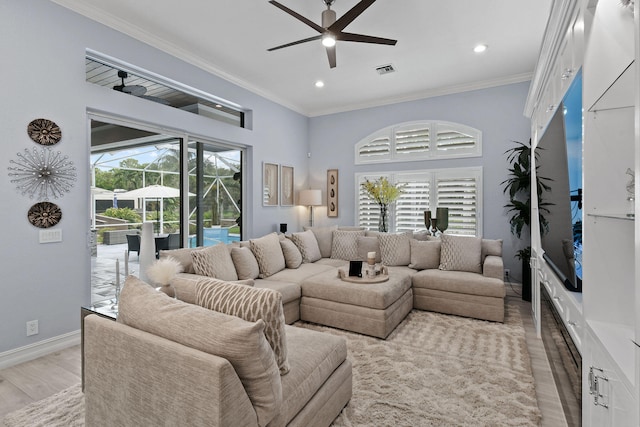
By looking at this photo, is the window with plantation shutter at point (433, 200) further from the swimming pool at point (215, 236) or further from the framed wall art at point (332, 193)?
the swimming pool at point (215, 236)

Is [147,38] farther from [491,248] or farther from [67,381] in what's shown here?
[491,248]

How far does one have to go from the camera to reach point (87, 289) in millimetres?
3227

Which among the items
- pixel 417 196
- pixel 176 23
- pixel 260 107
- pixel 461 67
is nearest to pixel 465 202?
pixel 417 196

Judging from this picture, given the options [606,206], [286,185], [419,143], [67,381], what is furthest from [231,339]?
[419,143]

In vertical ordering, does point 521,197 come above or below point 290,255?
above

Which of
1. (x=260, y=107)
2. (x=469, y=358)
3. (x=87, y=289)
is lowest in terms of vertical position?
(x=469, y=358)

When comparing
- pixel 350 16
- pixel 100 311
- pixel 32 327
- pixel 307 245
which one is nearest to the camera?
pixel 100 311

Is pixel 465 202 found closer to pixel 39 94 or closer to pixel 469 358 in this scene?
pixel 469 358

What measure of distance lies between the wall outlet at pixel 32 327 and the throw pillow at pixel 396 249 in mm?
3729

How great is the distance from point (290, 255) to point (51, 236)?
7.91 ft

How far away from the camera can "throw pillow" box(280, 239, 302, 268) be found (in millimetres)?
4285

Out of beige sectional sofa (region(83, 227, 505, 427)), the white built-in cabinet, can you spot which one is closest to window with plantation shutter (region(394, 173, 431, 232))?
beige sectional sofa (region(83, 227, 505, 427))

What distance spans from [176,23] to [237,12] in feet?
2.31

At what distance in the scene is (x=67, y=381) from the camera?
2441 millimetres
